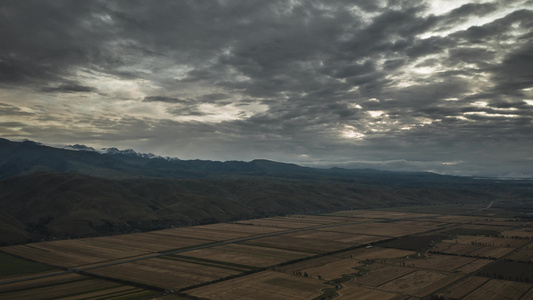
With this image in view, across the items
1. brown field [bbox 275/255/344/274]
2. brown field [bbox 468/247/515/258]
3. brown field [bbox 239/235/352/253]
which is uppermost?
brown field [bbox 468/247/515/258]

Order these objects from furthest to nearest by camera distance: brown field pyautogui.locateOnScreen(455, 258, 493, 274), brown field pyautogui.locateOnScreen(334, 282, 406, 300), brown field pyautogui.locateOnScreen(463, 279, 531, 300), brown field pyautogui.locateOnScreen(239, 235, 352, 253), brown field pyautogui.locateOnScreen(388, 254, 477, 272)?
brown field pyautogui.locateOnScreen(239, 235, 352, 253), brown field pyautogui.locateOnScreen(388, 254, 477, 272), brown field pyautogui.locateOnScreen(455, 258, 493, 274), brown field pyautogui.locateOnScreen(463, 279, 531, 300), brown field pyautogui.locateOnScreen(334, 282, 406, 300)

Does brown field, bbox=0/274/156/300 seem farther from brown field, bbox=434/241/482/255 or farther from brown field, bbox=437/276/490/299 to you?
brown field, bbox=434/241/482/255

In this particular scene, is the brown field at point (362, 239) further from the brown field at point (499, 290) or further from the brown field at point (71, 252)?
the brown field at point (71, 252)

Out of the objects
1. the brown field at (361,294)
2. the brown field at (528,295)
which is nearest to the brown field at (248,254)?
the brown field at (361,294)

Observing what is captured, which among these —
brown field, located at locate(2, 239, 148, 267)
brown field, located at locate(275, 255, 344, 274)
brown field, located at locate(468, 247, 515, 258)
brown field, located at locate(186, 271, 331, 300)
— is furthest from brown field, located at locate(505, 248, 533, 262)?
brown field, located at locate(2, 239, 148, 267)

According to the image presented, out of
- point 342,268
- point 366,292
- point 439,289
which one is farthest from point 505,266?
point 366,292

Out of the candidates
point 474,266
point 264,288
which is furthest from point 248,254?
point 474,266

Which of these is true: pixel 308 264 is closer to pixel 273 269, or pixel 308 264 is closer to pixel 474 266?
pixel 273 269
